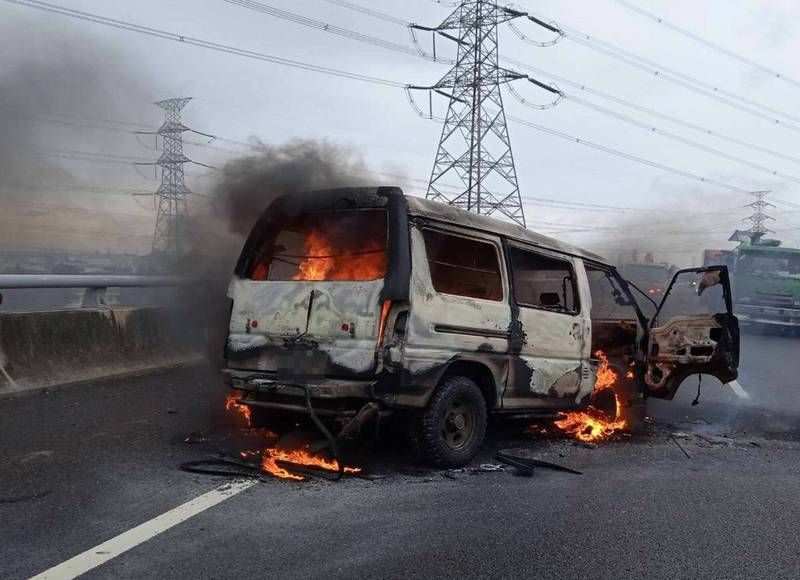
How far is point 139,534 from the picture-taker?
3.41 m

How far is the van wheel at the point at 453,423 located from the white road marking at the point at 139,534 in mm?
1241

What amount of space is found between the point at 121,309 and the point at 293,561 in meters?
5.58

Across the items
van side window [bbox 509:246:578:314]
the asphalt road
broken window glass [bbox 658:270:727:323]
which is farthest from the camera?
broken window glass [bbox 658:270:727:323]

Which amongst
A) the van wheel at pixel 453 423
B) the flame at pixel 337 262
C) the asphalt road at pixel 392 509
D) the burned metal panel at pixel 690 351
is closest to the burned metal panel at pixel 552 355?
the van wheel at pixel 453 423

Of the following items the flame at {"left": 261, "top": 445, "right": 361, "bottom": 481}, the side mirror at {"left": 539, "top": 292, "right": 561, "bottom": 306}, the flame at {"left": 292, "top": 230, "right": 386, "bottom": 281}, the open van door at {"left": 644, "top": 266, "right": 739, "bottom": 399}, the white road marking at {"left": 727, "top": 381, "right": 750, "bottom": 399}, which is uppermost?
the flame at {"left": 292, "top": 230, "right": 386, "bottom": 281}

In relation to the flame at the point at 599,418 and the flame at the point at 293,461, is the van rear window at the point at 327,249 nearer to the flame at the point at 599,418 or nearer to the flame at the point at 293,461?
the flame at the point at 293,461

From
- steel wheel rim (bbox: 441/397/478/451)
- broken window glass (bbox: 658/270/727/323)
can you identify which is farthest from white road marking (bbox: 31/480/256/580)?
broken window glass (bbox: 658/270/727/323)

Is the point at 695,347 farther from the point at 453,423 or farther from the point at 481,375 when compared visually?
the point at 453,423

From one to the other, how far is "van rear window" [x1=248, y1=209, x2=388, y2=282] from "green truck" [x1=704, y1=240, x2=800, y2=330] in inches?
688

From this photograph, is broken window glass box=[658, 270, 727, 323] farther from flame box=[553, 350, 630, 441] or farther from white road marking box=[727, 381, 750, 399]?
flame box=[553, 350, 630, 441]

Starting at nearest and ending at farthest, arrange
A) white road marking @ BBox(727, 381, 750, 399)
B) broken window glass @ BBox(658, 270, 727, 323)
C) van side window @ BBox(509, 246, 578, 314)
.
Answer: van side window @ BBox(509, 246, 578, 314)
white road marking @ BBox(727, 381, 750, 399)
broken window glass @ BBox(658, 270, 727, 323)

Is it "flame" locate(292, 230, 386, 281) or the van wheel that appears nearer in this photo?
the van wheel

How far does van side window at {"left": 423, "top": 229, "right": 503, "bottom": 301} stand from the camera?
15.6 feet

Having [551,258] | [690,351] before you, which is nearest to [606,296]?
[690,351]
